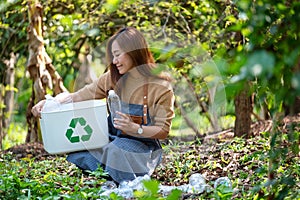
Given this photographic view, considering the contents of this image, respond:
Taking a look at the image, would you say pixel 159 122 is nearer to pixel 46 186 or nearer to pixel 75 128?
pixel 75 128

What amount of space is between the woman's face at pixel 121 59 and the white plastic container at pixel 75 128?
0.23m

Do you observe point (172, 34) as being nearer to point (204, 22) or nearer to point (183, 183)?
point (204, 22)

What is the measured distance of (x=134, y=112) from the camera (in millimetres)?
3748

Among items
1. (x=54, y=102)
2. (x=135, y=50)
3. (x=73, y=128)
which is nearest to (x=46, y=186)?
(x=73, y=128)

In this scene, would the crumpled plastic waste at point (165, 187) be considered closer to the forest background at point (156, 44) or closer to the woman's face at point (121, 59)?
the forest background at point (156, 44)

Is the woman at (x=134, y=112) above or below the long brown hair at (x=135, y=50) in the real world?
below

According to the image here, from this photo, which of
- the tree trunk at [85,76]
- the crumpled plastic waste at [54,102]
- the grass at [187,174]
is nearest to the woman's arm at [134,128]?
the grass at [187,174]

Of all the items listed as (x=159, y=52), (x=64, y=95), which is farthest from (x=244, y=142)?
(x=64, y=95)

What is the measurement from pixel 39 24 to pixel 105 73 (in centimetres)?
169

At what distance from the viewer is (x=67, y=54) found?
6.46m

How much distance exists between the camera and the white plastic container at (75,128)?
3.66m

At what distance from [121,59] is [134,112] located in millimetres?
308

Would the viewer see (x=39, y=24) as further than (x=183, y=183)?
Yes

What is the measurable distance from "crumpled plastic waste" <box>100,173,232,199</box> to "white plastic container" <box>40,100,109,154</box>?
301 millimetres
